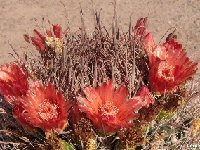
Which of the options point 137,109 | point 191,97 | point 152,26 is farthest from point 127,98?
point 152,26

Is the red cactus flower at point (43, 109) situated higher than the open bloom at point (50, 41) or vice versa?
the open bloom at point (50, 41)

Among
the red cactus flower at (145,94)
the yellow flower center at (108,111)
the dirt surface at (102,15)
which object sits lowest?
the yellow flower center at (108,111)

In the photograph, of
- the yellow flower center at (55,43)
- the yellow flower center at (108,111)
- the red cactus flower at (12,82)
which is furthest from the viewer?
the yellow flower center at (55,43)

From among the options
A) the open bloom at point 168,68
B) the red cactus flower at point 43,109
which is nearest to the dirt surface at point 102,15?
the open bloom at point 168,68

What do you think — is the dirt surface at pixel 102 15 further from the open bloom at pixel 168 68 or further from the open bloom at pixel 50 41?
the open bloom at pixel 168 68

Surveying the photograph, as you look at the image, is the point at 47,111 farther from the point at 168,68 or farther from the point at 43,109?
the point at 168,68

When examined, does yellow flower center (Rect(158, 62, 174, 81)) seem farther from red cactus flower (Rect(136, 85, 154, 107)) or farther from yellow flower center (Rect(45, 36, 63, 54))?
yellow flower center (Rect(45, 36, 63, 54))

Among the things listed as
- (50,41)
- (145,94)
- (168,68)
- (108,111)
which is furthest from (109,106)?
(50,41)
